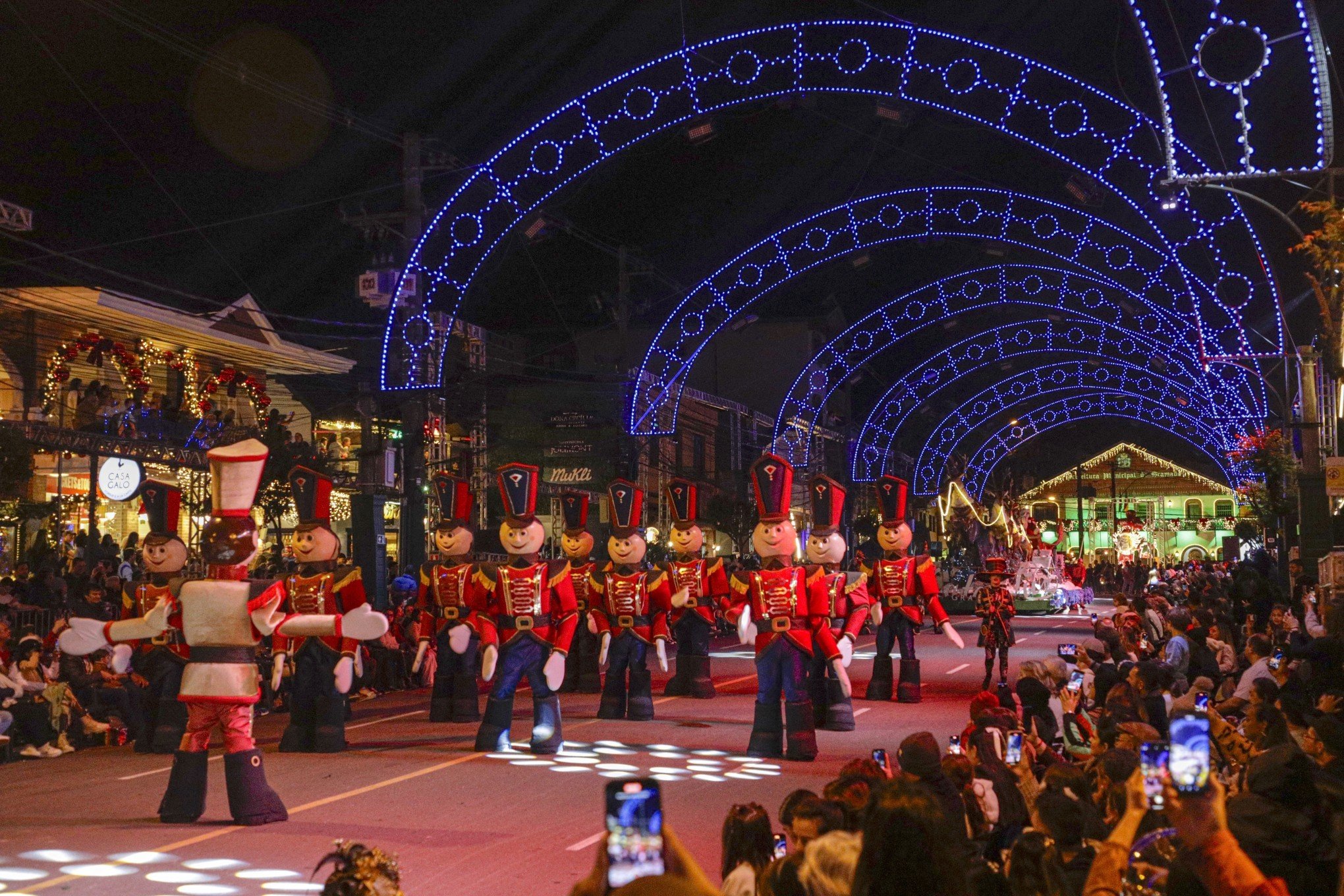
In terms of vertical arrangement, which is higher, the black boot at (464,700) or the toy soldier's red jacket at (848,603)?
the toy soldier's red jacket at (848,603)

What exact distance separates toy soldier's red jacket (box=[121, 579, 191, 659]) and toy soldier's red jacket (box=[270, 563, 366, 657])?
1094 millimetres

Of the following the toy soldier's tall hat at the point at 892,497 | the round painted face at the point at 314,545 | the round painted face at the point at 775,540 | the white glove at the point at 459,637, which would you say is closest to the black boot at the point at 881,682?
the toy soldier's tall hat at the point at 892,497

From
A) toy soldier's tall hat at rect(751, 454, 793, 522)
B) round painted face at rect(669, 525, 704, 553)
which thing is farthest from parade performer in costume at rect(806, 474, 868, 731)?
round painted face at rect(669, 525, 704, 553)

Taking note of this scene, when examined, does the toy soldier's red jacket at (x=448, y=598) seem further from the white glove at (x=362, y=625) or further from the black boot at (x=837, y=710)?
the black boot at (x=837, y=710)

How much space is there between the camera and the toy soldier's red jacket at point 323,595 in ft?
44.7

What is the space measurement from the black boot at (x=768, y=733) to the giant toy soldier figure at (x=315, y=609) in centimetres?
414

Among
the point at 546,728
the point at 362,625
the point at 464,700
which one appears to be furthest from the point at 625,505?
the point at 362,625

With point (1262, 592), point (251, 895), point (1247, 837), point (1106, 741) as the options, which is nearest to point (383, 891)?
point (1247, 837)

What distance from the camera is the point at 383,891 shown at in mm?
4391

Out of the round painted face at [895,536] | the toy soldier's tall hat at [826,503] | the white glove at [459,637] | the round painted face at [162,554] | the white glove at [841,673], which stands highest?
the toy soldier's tall hat at [826,503]

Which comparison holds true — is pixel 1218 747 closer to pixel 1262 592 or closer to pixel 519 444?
pixel 1262 592

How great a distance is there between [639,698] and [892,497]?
429 centimetres

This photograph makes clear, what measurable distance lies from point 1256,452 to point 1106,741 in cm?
1943

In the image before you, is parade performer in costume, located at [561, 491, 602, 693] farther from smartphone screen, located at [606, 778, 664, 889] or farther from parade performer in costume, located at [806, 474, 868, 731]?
smartphone screen, located at [606, 778, 664, 889]
